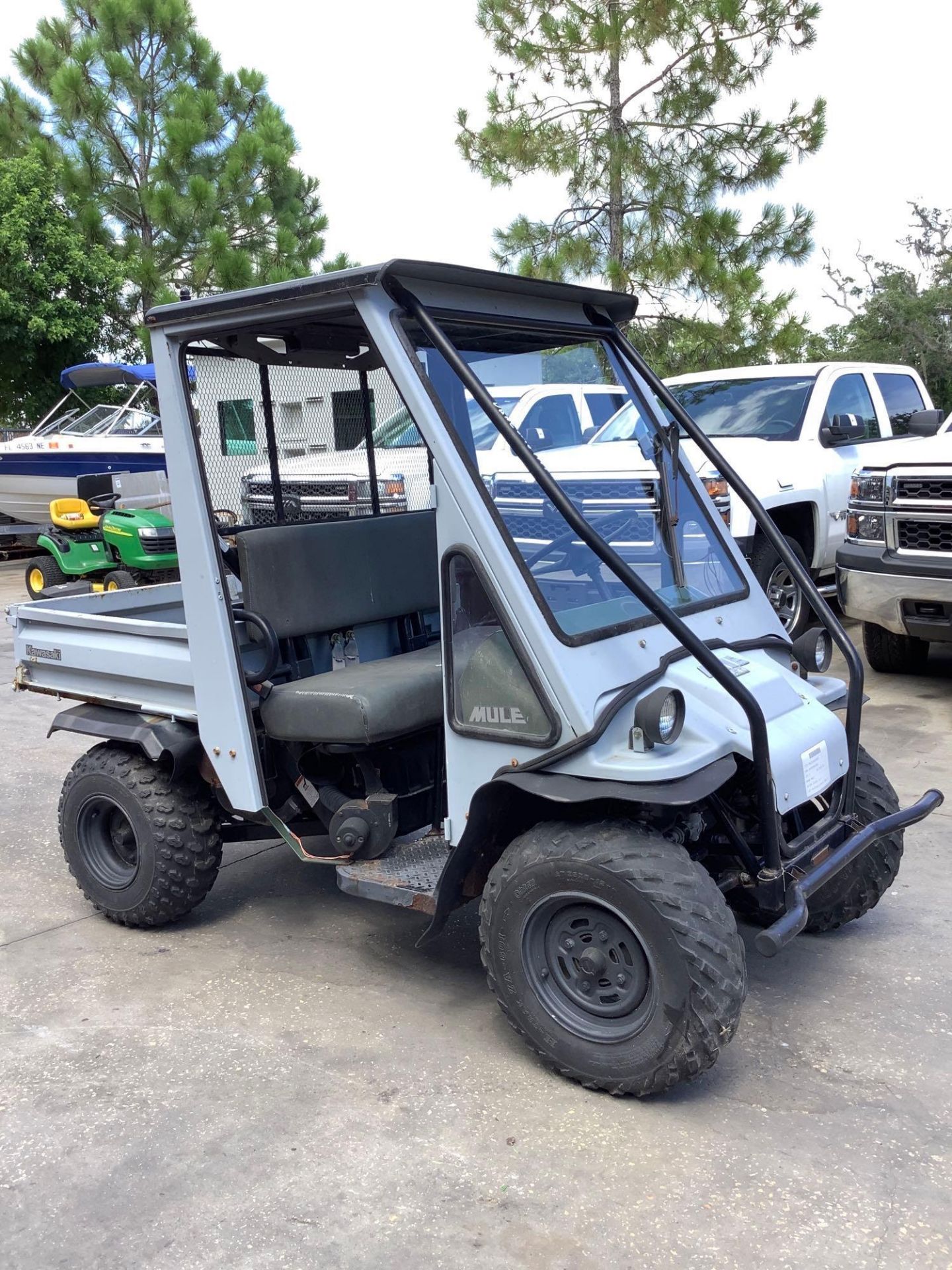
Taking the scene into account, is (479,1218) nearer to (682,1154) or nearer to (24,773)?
(682,1154)

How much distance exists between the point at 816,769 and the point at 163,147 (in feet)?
79.9

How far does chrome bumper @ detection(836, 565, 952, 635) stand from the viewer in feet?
22.9

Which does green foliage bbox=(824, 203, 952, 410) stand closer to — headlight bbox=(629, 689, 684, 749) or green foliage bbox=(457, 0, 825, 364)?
green foliage bbox=(457, 0, 825, 364)

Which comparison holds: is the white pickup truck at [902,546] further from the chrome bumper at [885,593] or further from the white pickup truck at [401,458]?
the white pickup truck at [401,458]

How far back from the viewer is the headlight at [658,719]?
9.97 feet

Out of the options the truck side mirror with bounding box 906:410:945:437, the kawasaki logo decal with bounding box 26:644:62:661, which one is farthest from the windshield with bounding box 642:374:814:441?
the kawasaki logo decal with bounding box 26:644:62:661

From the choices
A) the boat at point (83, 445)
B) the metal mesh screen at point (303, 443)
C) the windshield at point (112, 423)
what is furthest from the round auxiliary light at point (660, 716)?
the windshield at point (112, 423)

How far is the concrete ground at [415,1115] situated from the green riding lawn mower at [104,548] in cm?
806

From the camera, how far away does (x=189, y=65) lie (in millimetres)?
25344

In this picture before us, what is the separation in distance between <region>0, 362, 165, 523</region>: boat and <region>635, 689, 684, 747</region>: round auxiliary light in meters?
14.0

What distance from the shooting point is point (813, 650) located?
3900mm

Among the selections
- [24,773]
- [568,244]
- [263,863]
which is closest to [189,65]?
[568,244]

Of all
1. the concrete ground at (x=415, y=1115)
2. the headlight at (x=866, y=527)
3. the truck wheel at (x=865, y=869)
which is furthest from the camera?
the headlight at (x=866, y=527)

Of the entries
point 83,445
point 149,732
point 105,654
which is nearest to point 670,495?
point 149,732
